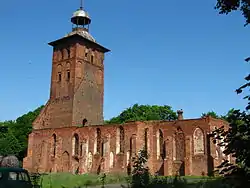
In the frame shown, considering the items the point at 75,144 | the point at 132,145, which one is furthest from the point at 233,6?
the point at 75,144

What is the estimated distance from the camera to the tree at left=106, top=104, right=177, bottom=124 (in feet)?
209

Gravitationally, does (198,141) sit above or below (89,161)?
above

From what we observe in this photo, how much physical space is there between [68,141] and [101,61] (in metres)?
13.2

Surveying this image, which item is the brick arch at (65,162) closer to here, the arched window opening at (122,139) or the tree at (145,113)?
the arched window opening at (122,139)

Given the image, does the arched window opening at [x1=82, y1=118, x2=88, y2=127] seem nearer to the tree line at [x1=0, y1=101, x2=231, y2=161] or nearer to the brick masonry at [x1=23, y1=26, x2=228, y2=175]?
the brick masonry at [x1=23, y1=26, x2=228, y2=175]

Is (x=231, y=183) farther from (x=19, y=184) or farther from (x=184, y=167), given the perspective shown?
(x=184, y=167)

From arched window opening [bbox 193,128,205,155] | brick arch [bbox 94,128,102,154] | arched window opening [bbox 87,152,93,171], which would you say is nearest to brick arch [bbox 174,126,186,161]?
arched window opening [bbox 193,128,205,155]

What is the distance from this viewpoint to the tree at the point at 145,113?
209 feet

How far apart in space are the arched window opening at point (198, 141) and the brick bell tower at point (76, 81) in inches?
632

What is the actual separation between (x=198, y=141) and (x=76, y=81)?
18.5 m

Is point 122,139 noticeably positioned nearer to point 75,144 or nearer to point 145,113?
point 75,144

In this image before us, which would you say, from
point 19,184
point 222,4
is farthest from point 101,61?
point 222,4

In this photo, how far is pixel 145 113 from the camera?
6444 cm

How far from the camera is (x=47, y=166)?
4300cm
